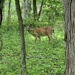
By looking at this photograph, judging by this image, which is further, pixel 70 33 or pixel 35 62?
pixel 35 62

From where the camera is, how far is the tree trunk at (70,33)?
11.8ft

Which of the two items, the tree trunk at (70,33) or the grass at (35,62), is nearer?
the tree trunk at (70,33)

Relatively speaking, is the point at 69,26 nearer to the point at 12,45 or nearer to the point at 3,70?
the point at 3,70

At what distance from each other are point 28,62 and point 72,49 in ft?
16.5

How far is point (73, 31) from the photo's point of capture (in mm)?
3633

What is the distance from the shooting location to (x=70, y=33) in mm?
3680

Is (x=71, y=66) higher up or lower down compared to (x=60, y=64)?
higher up

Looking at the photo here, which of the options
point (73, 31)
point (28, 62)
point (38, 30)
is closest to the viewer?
point (73, 31)

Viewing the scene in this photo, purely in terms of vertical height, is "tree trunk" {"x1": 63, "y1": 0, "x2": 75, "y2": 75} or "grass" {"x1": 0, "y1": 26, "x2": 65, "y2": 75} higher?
"tree trunk" {"x1": 63, "y1": 0, "x2": 75, "y2": 75}

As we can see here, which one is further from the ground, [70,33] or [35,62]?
[70,33]

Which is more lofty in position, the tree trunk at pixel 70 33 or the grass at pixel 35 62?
the tree trunk at pixel 70 33

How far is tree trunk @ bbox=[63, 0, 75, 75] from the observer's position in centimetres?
361

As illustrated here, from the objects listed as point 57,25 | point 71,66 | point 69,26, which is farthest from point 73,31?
point 57,25

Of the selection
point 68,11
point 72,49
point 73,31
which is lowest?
point 72,49
